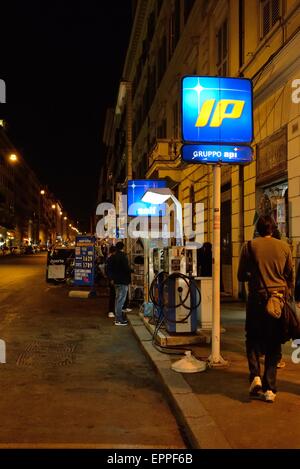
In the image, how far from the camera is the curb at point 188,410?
14.9 feet

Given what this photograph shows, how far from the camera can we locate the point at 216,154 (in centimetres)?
726

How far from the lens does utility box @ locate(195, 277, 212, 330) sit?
997 centimetres

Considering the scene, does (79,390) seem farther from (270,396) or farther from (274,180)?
(274,180)

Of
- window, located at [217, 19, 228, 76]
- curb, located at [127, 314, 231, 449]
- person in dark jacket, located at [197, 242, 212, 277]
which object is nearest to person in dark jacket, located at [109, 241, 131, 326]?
curb, located at [127, 314, 231, 449]

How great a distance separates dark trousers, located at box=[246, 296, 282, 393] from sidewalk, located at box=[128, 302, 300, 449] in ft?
0.96

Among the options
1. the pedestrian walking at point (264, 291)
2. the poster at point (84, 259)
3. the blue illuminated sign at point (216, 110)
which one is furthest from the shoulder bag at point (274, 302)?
the poster at point (84, 259)

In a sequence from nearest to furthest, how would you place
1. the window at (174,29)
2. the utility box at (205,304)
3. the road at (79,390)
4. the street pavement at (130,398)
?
1. the street pavement at (130,398)
2. the road at (79,390)
3. the utility box at (205,304)
4. the window at (174,29)

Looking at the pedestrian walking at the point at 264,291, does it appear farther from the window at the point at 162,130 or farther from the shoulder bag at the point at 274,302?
the window at the point at 162,130


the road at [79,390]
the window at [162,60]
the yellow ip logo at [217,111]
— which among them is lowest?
the road at [79,390]

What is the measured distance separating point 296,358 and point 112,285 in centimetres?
612

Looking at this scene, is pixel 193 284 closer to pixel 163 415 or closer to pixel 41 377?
pixel 41 377

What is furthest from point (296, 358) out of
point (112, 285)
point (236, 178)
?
point (236, 178)

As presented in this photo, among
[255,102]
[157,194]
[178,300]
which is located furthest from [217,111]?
[255,102]

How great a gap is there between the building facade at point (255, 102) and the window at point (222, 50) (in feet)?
0.10
